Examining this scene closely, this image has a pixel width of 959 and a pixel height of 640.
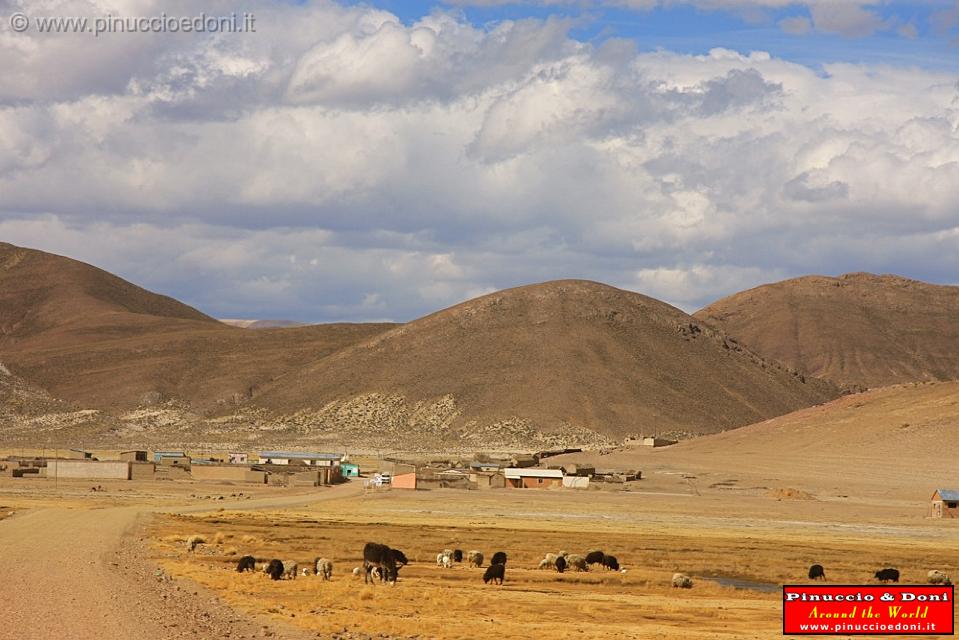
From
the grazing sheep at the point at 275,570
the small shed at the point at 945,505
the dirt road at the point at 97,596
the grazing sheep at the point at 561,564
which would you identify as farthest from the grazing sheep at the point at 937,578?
the small shed at the point at 945,505

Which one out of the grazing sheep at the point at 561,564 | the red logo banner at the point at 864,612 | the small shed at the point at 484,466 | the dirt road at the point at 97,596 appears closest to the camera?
the red logo banner at the point at 864,612

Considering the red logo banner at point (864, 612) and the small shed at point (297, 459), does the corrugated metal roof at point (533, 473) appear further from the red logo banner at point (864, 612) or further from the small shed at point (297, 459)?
the red logo banner at point (864, 612)

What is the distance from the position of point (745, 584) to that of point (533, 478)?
2530 inches

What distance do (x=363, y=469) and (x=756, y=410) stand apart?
3200 inches

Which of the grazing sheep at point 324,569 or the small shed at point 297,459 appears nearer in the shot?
the grazing sheep at point 324,569

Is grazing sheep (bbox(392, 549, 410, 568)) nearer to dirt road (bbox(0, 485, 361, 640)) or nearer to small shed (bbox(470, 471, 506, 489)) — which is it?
dirt road (bbox(0, 485, 361, 640))

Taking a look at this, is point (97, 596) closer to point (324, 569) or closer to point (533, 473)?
point (324, 569)

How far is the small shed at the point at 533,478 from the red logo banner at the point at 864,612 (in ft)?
248

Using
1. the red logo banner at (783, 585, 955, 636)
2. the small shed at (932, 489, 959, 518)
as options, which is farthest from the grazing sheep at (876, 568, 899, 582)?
the small shed at (932, 489, 959, 518)

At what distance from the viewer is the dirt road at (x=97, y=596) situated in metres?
26.7

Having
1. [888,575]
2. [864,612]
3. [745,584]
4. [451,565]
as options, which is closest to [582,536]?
[451,565]

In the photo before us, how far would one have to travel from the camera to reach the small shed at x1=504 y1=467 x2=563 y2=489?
10419cm

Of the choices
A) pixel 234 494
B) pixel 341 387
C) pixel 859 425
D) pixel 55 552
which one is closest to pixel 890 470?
pixel 859 425

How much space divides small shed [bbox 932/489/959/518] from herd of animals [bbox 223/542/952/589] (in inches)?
1370
